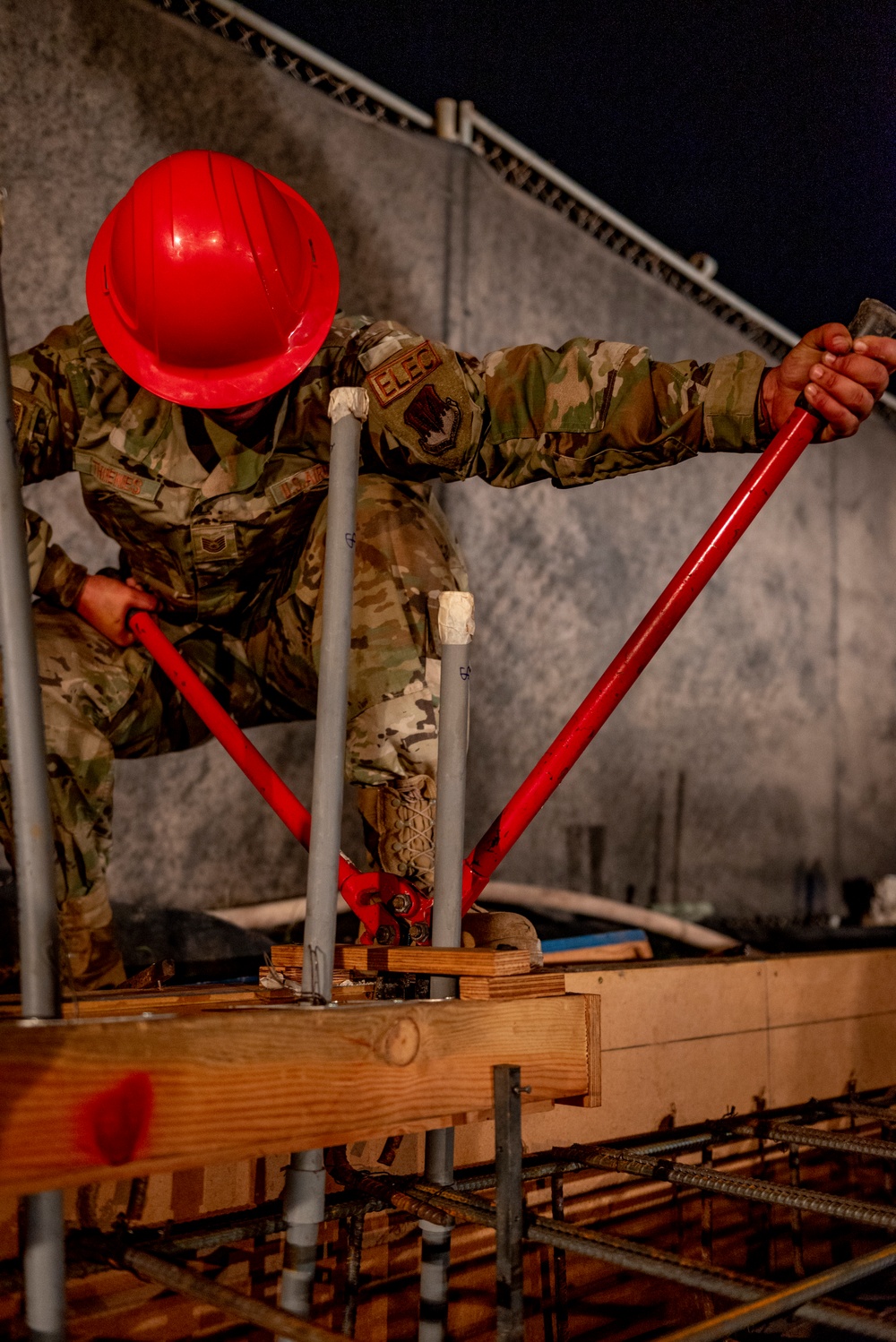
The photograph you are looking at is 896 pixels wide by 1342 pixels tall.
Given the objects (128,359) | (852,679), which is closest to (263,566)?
(128,359)

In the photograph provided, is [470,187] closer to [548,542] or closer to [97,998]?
[548,542]

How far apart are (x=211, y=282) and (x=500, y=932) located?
864 millimetres

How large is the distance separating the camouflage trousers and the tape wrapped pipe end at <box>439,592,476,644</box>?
14.7 inches

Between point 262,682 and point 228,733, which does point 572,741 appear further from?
point 262,682

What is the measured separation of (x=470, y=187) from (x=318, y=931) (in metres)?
3.10

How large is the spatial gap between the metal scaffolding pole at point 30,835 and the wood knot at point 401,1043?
8.5 inches

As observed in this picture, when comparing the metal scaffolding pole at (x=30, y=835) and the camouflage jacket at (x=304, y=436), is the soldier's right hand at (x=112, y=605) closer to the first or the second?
the camouflage jacket at (x=304, y=436)

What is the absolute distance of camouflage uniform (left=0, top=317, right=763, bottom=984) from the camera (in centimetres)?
133

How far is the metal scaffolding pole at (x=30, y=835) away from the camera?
0.57 metres

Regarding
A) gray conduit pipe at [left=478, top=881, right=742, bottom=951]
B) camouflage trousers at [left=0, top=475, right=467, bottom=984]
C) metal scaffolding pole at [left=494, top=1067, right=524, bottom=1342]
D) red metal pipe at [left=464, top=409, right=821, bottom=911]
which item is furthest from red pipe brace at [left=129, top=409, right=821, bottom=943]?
gray conduit pipe at [left=478, top=881, right=742, bottom=951]

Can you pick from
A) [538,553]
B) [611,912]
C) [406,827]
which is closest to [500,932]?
[406,827]

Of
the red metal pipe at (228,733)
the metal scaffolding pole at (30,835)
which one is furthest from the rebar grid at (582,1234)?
the red metal pipe at (228,733)

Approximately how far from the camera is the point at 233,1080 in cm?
62

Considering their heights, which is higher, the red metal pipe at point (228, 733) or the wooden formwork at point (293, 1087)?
the red metal pipe at point (228, 733)
